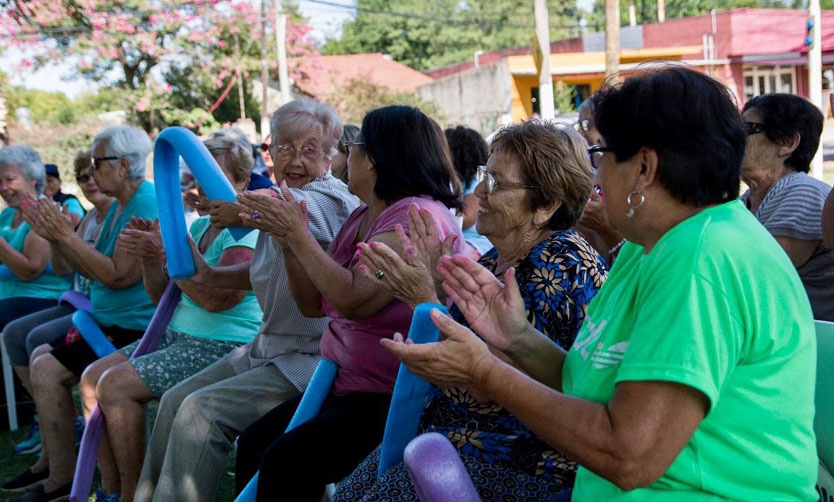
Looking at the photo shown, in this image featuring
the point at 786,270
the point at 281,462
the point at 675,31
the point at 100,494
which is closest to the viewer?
the point at 786,270

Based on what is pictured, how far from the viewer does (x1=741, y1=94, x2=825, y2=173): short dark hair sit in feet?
10.7

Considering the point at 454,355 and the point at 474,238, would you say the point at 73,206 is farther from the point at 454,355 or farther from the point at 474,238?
the point at 454,355

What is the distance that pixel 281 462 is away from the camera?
8.68 feet

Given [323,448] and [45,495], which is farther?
[45,495]

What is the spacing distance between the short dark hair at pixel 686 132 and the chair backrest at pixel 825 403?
54 cm

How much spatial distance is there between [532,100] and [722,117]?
27618 millimetres

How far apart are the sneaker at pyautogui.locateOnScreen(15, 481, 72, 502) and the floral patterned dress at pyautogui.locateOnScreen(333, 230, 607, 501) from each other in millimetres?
2444

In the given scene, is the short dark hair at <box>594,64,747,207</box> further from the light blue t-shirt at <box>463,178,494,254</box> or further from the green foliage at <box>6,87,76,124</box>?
the green foliage at <box>6,87,76,124</box>

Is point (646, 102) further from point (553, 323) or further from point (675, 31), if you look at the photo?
point (675, 31)

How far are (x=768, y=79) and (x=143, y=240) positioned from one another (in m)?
30.0

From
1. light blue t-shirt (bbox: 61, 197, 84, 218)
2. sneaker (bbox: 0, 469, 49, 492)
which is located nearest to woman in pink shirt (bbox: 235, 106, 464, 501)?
sneaker (bbox: 0, 469, 49, 492)

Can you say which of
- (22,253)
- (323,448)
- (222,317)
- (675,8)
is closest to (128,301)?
(222,317)

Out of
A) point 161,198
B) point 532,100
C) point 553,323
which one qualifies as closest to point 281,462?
point 553,323

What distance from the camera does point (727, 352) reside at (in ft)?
4.47
